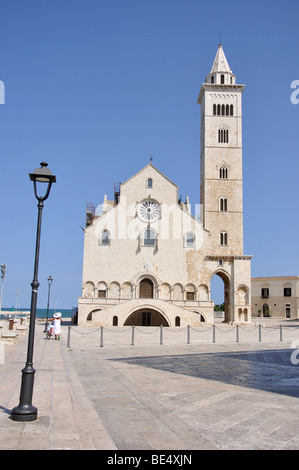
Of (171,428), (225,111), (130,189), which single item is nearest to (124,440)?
(171,428)

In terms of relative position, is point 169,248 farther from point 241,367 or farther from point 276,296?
point 276,296

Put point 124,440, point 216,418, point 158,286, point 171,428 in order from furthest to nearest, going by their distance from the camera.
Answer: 1. point 158,286
2. point 216,418
3. point 171,428
4. point 124,440

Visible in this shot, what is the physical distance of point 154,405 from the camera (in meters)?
8.89

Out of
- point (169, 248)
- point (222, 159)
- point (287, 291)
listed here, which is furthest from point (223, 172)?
point (287, 291)

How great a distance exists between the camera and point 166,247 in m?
47.8

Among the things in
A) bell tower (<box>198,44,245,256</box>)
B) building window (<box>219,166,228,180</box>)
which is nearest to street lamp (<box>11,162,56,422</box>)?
bell tower (<box>198,44,245,256</box>)

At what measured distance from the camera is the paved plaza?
6.34 meters

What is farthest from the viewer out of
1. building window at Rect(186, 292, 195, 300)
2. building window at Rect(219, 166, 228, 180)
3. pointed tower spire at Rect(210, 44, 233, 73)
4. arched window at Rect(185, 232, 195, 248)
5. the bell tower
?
pointed tower spire at Rect(210, 44, 233, 73)

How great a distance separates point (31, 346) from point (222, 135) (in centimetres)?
4907

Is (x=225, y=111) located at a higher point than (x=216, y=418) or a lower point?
higher

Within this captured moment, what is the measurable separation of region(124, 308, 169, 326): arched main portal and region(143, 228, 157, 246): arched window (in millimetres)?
8094

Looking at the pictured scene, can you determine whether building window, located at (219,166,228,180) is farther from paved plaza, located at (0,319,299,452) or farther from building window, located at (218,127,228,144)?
paved plaza, located at (0,319,299,452)

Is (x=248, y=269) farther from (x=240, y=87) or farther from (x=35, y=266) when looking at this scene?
(x=35, y=266)
